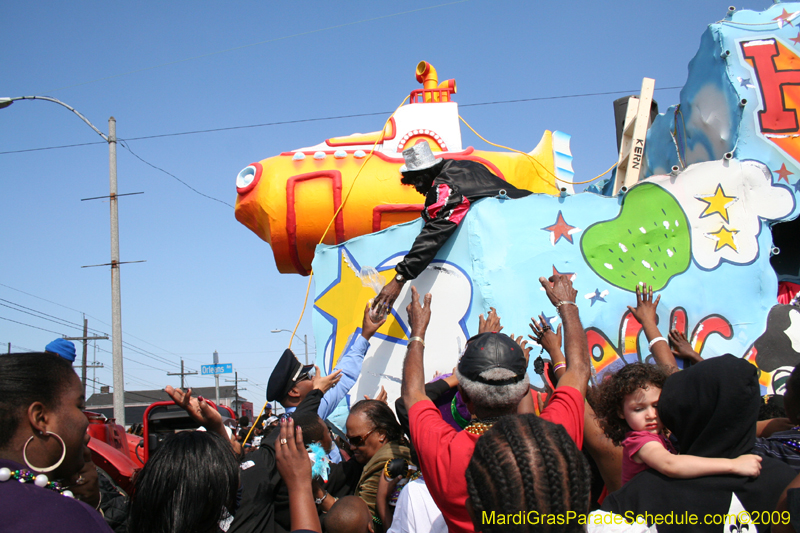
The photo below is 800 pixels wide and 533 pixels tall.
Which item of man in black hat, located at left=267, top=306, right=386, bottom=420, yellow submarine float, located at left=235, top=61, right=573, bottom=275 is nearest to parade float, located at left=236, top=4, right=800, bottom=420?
yellow submarine float, located at left=235, top=61, right=573, bottom=275

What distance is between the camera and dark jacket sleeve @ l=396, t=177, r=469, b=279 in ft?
15.0

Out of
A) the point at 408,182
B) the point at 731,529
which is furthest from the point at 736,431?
the point at 408,182

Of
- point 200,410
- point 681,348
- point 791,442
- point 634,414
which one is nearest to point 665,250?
point 681,348

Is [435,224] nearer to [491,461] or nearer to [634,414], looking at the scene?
[634,414]

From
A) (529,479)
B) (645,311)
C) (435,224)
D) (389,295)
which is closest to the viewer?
(529,479)

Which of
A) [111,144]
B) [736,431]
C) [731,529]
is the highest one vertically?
[111,144]

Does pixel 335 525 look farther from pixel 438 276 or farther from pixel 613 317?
pixel 613 317

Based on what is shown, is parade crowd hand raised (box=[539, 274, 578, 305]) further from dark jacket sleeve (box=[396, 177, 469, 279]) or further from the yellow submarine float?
the yellow submarine float

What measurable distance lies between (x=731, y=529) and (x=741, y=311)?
11.1 ft

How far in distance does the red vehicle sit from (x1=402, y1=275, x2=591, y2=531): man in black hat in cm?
84

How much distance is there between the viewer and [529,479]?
1397 millimetres

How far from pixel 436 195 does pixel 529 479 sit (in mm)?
3492

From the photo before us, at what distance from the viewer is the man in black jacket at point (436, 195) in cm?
457

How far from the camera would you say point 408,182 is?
504 centimetres
